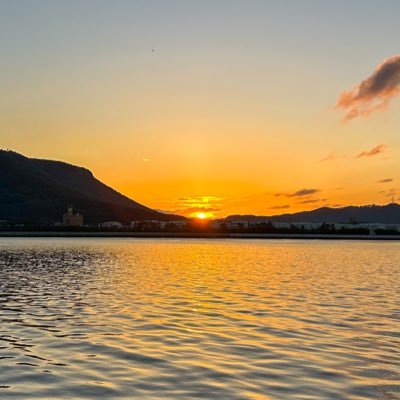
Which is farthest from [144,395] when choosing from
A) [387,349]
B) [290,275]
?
[290,275]

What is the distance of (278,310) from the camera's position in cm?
3303

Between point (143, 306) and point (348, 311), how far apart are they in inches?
462

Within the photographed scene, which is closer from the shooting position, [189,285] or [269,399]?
[269,399]

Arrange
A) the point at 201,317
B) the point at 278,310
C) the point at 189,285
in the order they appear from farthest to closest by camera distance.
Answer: the point at 189,285, the point at 278,310, the point at 201,317

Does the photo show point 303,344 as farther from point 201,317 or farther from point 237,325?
point 201,317

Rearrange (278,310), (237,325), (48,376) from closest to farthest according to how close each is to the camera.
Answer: (48,376), (237,325), (278,310)

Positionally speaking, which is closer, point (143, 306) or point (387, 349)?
point (387, 349)

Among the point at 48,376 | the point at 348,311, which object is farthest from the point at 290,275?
the point at 48,376

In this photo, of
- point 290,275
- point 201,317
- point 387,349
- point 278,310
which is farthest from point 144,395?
point 290,275

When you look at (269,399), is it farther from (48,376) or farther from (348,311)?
(348,311)

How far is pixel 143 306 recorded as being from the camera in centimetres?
3400

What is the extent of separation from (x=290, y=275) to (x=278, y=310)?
27030mm

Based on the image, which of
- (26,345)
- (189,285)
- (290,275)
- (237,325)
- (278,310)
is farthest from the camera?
(290,275)

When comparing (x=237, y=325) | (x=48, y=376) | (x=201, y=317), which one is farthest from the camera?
(x=201, y=317)
